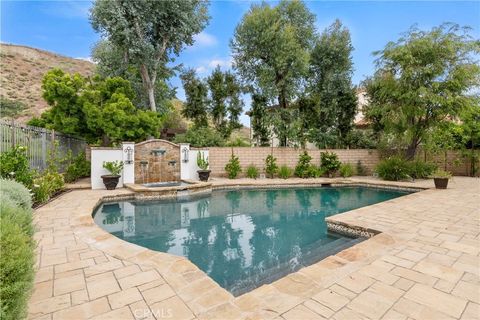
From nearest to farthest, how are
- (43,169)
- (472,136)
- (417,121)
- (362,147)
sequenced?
(43,169) → (417,121) → (472,136) → (362,147)

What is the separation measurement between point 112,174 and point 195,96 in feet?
27.1

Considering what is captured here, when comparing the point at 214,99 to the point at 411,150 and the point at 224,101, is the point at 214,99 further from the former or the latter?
the point at 411,150

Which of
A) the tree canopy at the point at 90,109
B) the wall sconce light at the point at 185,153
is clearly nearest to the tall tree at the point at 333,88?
the wall sconce light at the point at 185,153

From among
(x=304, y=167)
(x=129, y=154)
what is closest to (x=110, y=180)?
(x=129, y=154)

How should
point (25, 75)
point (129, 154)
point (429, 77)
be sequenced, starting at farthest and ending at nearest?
point (25, 75)
point (429, 77)
point (129, 154)

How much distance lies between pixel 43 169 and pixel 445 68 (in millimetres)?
17139

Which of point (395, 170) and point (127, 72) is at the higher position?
point (127, 72)

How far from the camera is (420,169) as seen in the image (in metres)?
12.3

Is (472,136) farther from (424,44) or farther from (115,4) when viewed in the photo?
(115,4)

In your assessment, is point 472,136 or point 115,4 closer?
point 115,4

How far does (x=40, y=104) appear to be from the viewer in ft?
88.1

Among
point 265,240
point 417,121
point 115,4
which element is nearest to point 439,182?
point 417,121

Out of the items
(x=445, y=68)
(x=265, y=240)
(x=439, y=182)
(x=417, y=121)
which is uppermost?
(x=445, y=68)

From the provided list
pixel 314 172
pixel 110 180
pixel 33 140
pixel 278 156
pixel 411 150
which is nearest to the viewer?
pixel 33 140
